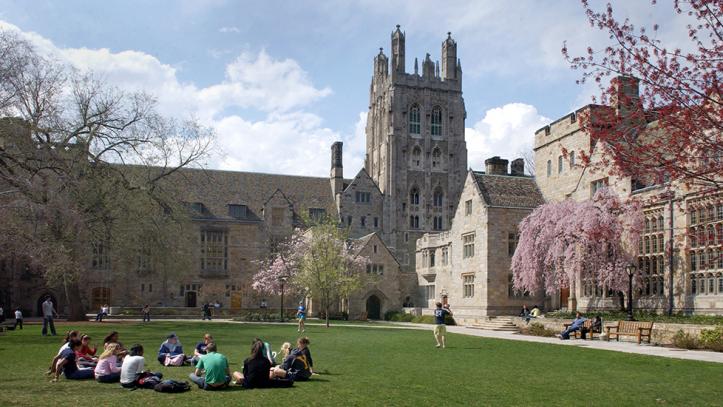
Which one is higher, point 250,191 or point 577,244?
point 250,191

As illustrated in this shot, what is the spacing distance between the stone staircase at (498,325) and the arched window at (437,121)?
4878 cm

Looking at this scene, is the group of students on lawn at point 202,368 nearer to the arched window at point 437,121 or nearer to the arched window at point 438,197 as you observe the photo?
the arched window at point 438,197

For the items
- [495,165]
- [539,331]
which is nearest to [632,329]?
[539,331]

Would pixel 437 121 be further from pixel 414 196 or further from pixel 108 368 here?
pixel 108 368

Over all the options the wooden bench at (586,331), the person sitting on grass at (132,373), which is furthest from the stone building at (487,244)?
the person sitting on grass at (132,373)

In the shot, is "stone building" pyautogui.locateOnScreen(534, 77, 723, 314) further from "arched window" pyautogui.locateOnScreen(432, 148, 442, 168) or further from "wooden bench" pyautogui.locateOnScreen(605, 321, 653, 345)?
"arched window" pyautogui.locateOnScreen(432, 148, 442, 168)

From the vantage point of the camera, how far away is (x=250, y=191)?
74.9 m

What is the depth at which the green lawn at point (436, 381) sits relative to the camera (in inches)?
493

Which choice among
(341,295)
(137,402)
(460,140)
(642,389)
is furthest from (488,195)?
(460,140)

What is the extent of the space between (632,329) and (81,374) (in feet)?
69.8

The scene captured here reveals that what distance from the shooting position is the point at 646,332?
28.0m

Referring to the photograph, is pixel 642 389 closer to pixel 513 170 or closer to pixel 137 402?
pixel 137 402

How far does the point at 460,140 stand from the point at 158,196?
176ft

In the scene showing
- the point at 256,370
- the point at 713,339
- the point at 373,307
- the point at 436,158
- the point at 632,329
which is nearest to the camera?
the point at 256,370
